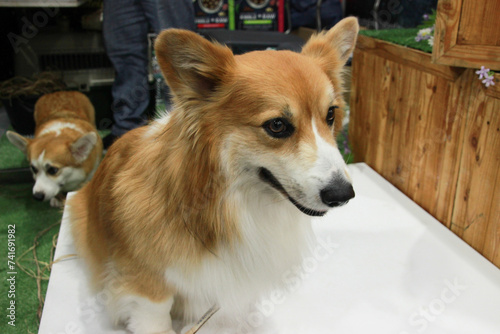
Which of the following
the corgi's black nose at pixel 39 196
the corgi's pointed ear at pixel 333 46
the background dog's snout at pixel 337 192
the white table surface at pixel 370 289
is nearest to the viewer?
the background dog's snout at pixel 337 192

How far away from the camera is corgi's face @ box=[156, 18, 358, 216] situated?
0.98 meters

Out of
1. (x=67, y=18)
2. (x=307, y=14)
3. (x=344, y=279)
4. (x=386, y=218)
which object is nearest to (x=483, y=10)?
(x=386, y=218)

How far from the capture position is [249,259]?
116 centimetres

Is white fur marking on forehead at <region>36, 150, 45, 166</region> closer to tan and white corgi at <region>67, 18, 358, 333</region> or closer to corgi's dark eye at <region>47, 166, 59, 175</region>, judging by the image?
corgi's dark eye at <region>47, 166, 59, 175</region>

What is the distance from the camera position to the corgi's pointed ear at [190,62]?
0.97 m

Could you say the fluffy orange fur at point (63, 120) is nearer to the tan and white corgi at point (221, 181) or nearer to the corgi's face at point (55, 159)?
the corgi's face at point (55, 159)

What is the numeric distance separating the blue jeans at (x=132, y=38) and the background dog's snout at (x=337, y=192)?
70.8 inches

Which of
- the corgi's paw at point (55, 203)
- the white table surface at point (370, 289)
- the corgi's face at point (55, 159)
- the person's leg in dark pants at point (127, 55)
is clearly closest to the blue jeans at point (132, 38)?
the person's leg in dark pants at point (127, 55)

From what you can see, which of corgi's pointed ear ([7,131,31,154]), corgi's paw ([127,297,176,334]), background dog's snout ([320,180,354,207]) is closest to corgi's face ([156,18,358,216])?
background dog's snout ([320,180,354,207])

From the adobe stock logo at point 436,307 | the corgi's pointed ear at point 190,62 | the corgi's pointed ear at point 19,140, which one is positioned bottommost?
the adobe stock logo at point 436,307

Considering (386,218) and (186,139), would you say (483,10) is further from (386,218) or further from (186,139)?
(186,139)

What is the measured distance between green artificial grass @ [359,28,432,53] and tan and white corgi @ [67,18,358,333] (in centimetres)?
80

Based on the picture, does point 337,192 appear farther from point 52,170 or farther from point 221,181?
point 52,170

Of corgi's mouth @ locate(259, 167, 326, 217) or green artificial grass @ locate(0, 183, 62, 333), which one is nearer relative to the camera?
corgi's mouth @ locate(259, 167, 326, 217)
